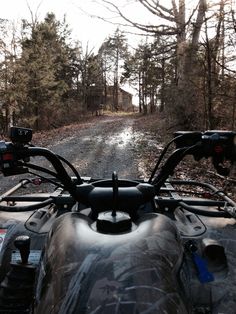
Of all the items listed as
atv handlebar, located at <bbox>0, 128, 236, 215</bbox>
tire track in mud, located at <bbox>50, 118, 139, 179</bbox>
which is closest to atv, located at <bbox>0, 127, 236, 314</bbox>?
atv handlebar, located at <bbox>0, 128, 236, 215</bbox>

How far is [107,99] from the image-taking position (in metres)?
68.1

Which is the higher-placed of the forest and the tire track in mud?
the forest

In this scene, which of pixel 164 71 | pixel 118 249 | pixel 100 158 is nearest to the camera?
pixel 118 249

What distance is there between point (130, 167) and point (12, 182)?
10.7ft

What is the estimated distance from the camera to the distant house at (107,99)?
54.5 metres

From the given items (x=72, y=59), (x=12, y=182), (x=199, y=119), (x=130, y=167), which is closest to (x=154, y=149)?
(x=199, y=119)

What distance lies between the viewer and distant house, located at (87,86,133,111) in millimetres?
54500

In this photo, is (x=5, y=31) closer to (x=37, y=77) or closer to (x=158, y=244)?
(x=37, y=77)

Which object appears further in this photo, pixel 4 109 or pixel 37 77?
pixel 37 77

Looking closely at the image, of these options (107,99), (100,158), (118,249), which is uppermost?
(107,99)

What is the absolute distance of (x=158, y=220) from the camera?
165cm

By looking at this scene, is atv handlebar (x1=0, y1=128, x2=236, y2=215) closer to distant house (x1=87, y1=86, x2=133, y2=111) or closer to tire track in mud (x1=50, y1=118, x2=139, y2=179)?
tire track in mud (x1=50, y1=118, x2=139, y2=179)

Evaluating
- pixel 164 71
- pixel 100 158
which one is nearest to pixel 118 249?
pixel 100 158

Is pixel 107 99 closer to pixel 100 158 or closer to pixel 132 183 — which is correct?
pixel 100 158
